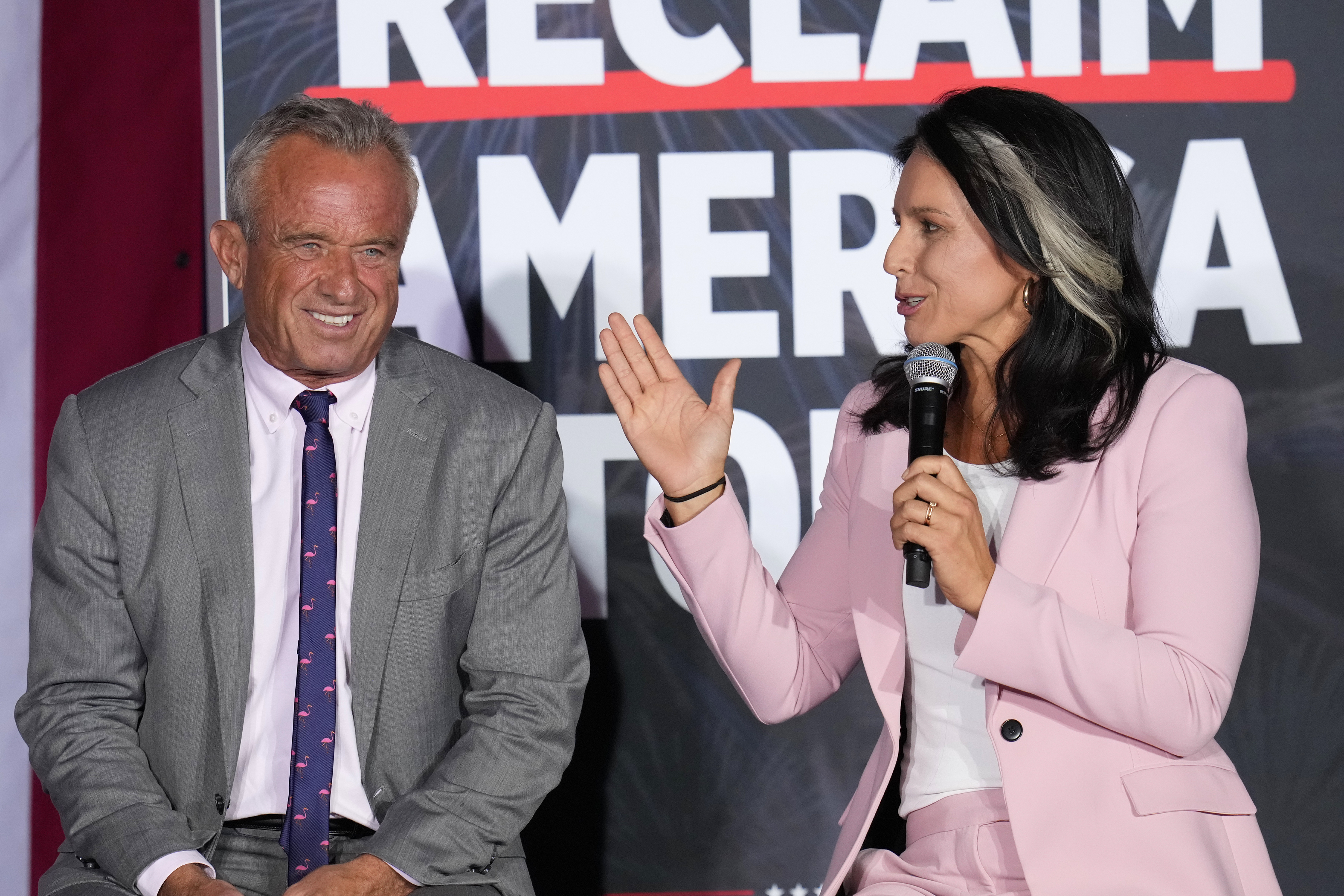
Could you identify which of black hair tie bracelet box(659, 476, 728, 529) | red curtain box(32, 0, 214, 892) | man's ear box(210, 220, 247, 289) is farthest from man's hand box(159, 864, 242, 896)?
red curtain box(32, 0, 214, 892)

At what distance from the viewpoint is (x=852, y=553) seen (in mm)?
2064

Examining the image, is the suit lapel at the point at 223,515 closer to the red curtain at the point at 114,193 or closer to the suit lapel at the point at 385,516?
the suit lapel at the point at 385,516

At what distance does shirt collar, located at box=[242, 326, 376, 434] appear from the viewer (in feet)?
7.00

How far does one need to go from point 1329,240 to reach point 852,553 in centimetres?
167

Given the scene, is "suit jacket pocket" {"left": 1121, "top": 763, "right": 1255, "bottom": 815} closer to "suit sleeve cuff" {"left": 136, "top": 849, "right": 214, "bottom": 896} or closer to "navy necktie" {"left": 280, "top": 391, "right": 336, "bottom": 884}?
"suit sleeve cuff" {"left": 136, "top": 849, "right": 214, "bottom": 896}

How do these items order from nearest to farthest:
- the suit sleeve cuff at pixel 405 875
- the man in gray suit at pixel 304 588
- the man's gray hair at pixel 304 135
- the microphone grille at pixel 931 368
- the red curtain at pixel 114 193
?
the microphone grille at pixel 931 368
the suit sleeve cuff at pixel 405 875
the man in gray suit at pixel 304 588
the man's gray hair at pixel 304 135
the red curtain at pixel 114 193

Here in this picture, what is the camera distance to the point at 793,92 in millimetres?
2980

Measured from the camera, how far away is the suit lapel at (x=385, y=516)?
2.02 metres

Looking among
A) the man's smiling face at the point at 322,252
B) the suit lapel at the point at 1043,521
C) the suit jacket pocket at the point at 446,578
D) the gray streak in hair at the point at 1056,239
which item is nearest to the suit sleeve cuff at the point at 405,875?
the suit jacket pocket at the point at 446,578

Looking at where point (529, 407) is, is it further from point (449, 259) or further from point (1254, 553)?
point (1254, 553)

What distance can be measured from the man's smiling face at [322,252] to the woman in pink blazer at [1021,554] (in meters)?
0.43

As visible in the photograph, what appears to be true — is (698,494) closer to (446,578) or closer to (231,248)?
(446,578)

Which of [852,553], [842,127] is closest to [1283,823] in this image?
[852,553]

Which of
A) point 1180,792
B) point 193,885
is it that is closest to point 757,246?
point 1180,792
